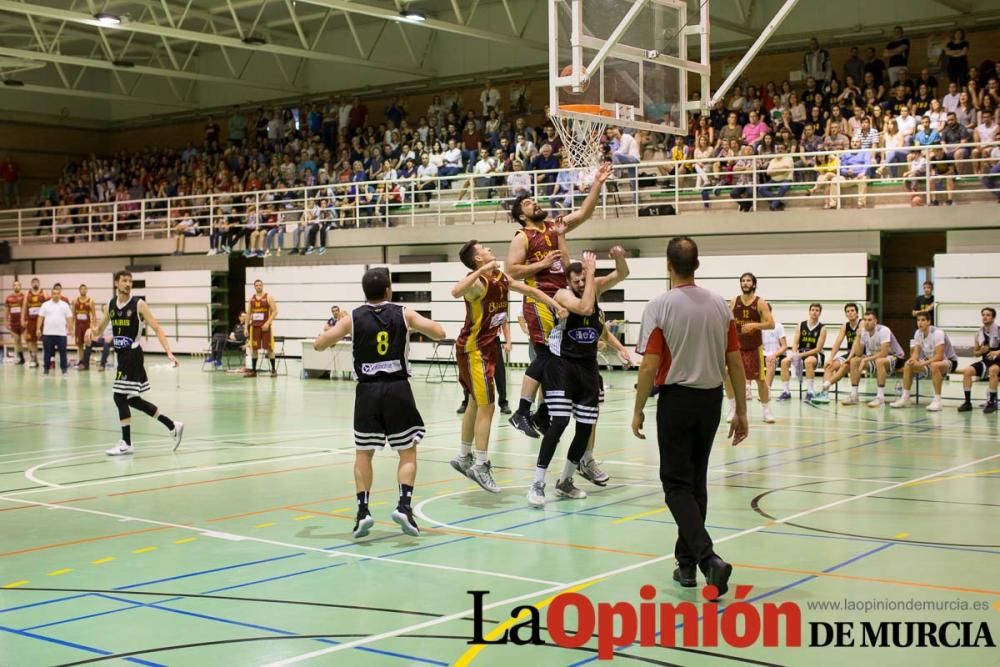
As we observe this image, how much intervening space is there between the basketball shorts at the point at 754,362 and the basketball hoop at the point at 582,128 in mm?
3464

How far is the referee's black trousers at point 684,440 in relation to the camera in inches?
248

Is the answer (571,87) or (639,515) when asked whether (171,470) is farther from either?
(571,87)

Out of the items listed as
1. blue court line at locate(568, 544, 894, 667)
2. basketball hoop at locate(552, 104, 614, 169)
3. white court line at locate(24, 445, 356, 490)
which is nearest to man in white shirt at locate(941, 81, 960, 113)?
basketball hoop at locate(552, 104, 614, 169)

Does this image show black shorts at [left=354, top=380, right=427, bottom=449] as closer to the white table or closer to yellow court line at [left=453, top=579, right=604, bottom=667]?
yellow court line at [left=453, top=579, right=604, bottom=667]

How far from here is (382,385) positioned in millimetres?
7883

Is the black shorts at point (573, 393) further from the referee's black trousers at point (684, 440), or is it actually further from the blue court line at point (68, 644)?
the blue court line at point (68, 644)

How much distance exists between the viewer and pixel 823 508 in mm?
8797

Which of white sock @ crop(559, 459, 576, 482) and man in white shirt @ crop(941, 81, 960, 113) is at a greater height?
man in white shirt @ crop(941, 81, 960, 113)

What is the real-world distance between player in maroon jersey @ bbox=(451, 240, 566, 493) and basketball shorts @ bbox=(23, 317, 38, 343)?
22.3m

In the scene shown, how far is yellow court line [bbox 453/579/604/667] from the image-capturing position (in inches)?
202

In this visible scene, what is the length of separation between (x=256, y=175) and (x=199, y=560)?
2906cm

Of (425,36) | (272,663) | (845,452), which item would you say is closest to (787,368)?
(845,452)

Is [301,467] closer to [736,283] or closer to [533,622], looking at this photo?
[533,622]

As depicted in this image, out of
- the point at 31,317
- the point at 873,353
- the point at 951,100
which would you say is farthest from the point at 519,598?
the point at 31,317
